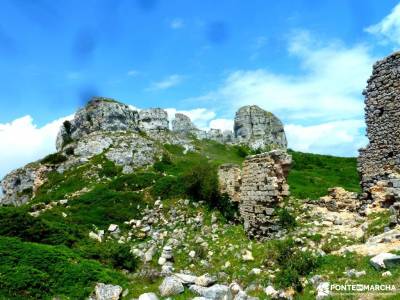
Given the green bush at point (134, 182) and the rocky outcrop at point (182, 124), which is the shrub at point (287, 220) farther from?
the rocky outcrop at point (182, 124)

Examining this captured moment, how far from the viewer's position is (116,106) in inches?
2312

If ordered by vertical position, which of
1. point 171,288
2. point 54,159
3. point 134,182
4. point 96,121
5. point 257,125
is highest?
point 257,125

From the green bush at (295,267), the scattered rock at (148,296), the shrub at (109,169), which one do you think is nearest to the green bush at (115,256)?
the scattered rock at (148,296)

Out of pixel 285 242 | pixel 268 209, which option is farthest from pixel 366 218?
pixel 268 209

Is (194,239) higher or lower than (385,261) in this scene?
higher

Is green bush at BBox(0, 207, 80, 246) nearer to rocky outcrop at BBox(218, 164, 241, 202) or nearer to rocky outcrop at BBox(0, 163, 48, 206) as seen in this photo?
rocky outcrop at BBox(218, 164, 241, 202)

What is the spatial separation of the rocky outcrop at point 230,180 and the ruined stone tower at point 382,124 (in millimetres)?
9577

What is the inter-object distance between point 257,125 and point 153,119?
131ft

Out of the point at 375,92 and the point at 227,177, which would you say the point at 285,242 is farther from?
the point at 227,177

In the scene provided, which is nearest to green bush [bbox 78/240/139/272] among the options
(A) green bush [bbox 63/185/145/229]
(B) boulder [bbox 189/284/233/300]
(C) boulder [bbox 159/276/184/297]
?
(C) boulder [bbox 159/276/184/297]

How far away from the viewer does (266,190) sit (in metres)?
17.8

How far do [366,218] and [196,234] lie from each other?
9.96 m

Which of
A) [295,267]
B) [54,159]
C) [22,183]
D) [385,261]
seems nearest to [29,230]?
[295,267]

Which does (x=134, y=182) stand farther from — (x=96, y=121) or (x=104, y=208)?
(x=96, y=121)
